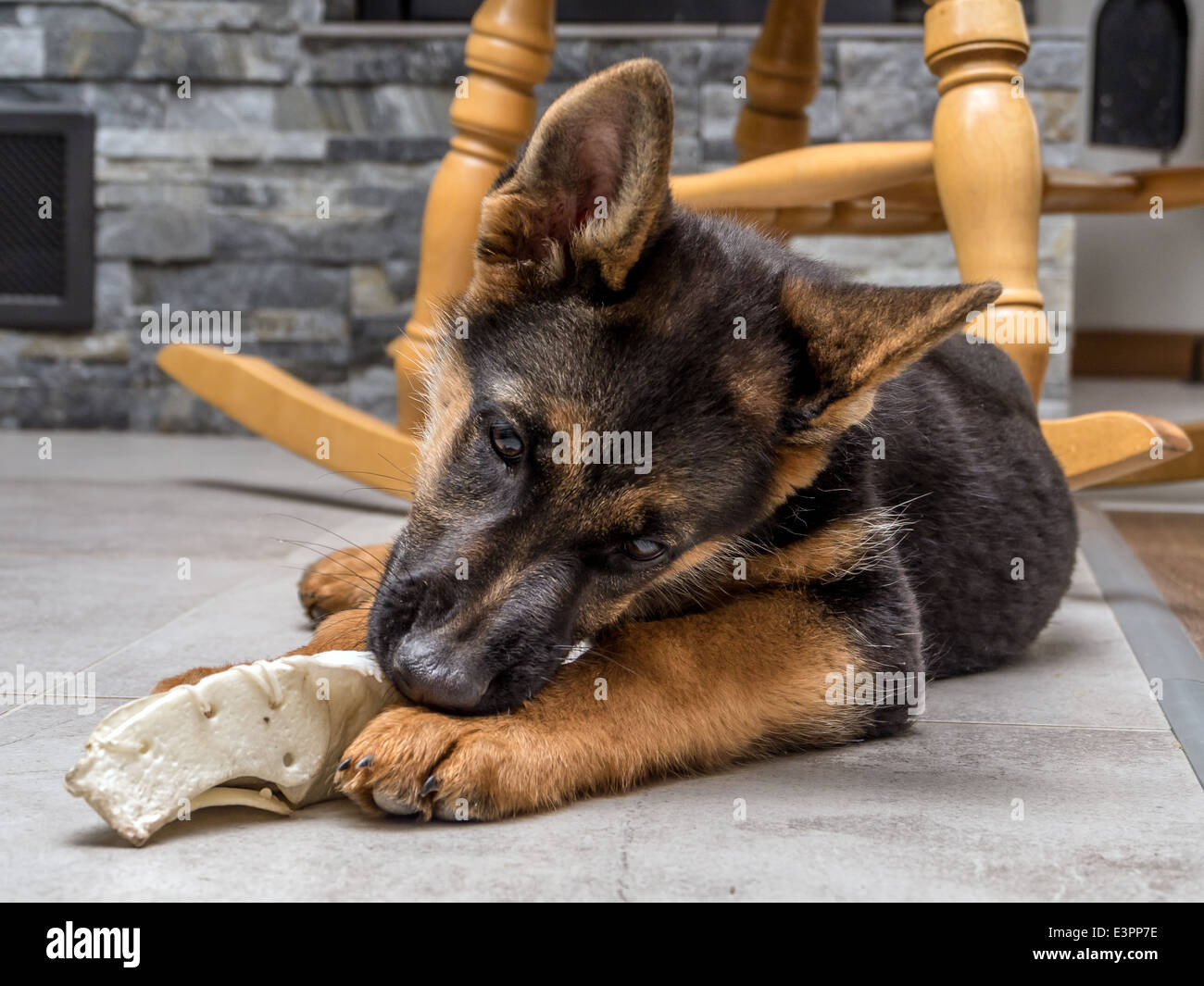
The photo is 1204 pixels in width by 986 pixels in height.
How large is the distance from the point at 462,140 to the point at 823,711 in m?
2.31

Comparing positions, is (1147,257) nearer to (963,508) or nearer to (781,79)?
(781,79)

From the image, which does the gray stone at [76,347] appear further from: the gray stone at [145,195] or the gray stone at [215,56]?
the gray stone at [215,56]

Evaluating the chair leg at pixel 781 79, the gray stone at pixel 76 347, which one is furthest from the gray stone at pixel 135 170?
the chair leg at pixel 781 79

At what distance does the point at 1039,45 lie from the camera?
6.13 metres

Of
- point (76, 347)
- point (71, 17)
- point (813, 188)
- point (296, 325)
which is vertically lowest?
point (76, 347)

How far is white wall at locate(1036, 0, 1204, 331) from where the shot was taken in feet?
35.0

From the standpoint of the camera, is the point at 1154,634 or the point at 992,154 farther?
the point at 992,154

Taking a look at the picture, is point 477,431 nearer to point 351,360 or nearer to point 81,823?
point 81,823

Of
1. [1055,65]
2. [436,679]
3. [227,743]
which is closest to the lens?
[227,743]

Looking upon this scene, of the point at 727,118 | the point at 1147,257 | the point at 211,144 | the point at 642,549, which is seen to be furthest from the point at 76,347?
the point at 1147,257

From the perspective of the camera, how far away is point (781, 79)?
4.81m

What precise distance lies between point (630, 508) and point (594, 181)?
0.55 meters

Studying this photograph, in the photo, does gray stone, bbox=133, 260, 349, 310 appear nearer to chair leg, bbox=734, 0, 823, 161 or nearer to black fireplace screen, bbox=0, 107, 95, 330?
black fireplace screen, bbox=0, 107, 95, 330
